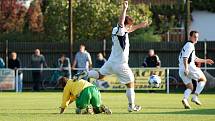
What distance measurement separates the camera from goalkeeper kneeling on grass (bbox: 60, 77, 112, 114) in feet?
51.1

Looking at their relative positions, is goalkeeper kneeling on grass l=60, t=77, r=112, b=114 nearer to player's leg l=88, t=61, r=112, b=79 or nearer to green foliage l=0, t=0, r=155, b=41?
player's leg l=88, t=61, r=112, b=79

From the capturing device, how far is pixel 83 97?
614 inches

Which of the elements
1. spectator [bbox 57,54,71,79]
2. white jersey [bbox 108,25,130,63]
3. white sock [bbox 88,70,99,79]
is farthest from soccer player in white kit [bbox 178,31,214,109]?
spectator [bbox 57,54,71,79]

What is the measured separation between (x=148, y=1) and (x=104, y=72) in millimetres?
38232

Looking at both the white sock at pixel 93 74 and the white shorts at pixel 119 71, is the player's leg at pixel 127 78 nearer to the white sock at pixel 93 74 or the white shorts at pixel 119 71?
the white shorts at pixel 119 71

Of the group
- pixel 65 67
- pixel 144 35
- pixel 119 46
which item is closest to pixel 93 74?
pixel 119 46

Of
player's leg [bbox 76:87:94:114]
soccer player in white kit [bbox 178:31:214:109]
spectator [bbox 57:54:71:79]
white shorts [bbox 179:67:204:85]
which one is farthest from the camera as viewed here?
spectator [bbox 57:54:71:79]

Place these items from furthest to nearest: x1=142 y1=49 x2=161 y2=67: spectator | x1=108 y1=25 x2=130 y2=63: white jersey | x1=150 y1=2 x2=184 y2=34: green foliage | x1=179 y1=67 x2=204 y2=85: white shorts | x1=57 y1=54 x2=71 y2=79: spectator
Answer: x1=150 y1=2 x2=184 y2=34: green foliage → x1=57 y1=54 x2=71 y2=79: spectator → x1=142 y1=49 x2=161 y2=67: spectator → x1=179 y1=67 x2=204 y2=85: white shorts → x1=108 y1=25 x2=130 y2=63: white jersey

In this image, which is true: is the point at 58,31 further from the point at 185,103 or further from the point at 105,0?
the point at 185,103

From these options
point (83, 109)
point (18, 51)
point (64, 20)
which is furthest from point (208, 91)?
point (83, 109)

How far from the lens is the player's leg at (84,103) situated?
51.0 ft

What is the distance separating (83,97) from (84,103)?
0.14 metres

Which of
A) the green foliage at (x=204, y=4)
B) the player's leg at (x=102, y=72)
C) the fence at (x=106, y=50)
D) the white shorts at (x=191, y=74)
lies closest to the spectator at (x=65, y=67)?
the fence at (x=106, y=50)

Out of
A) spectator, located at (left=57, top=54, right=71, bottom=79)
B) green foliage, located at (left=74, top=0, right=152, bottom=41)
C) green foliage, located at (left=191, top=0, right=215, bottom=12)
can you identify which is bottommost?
spectator, located at (left=57, top=54, right=71, bottom=79)
